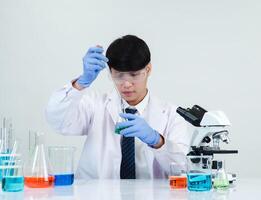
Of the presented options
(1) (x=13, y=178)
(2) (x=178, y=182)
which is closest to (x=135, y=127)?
(2) (x=178, y=182)

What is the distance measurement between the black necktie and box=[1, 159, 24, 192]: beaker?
890 mm

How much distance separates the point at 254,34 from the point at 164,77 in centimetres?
73

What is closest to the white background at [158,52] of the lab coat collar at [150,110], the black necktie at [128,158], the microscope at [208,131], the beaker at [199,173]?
the lab coat collar at [150,110]

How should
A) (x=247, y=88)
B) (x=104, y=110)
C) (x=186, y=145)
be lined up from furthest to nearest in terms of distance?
1. (x=247, y=88)
2. (x=104, y=110)
3. (x=186, y=145)

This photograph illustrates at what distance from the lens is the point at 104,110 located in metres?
2.68

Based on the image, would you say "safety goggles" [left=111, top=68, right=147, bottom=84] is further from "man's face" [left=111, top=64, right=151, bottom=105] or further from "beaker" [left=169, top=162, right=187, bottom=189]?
"beaker" [left=169, top=162, right=187, bottom=189]

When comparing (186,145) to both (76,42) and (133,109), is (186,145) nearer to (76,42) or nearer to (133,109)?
(133,109)

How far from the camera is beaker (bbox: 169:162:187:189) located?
1809mm

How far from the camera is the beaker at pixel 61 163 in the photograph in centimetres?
183

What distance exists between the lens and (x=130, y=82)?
2527 millimetres

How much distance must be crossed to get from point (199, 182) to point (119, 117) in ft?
3.21

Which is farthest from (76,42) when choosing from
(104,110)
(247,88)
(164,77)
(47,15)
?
(247,88)

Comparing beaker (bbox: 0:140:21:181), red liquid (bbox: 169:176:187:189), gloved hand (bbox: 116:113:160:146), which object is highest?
gloved hand (bbox: 116:113:160:146)

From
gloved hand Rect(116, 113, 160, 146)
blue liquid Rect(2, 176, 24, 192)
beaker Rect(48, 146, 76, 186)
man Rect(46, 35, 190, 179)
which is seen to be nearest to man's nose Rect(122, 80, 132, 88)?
man Rect(46, 35, 190, 179)
